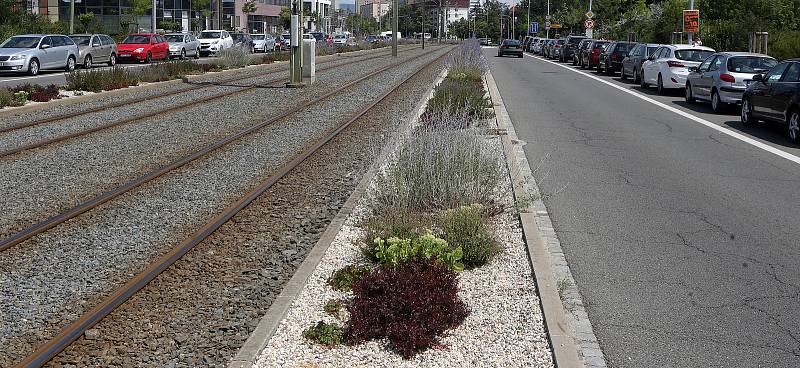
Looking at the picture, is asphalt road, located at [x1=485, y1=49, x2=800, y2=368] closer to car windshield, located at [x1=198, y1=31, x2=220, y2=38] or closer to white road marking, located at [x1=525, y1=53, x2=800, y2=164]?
white road marking, located at [x1=525, y1=53, x2=800, y2=164]

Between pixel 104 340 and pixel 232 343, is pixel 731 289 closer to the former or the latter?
pixel 232 343

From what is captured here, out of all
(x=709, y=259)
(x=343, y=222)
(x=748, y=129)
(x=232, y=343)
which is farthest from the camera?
(x=748, y=129)

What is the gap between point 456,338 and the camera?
6027mm

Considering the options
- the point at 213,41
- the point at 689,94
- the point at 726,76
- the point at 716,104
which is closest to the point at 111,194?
the point at 726,76

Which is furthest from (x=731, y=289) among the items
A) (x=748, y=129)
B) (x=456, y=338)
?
(x=748, y=129)

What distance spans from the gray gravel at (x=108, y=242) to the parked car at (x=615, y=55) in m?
26.2

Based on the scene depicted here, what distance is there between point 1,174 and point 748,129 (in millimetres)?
13885

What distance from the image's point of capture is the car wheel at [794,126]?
16770 mm

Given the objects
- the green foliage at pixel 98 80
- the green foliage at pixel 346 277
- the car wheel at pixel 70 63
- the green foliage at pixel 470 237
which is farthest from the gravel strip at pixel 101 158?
the car wheel at pixel 70 63

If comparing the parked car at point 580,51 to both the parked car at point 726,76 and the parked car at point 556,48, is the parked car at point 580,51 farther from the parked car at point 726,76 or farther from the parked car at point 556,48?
the parked car at point 726,76

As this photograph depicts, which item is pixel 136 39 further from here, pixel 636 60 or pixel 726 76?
pixel 726 76

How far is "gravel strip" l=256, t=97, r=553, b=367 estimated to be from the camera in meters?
5.63

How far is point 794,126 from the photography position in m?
16.9

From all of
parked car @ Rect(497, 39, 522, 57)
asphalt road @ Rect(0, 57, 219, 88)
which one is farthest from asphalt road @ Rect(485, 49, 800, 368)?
parked car @ Rect(497, 39, 522, 57)
